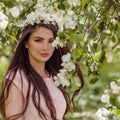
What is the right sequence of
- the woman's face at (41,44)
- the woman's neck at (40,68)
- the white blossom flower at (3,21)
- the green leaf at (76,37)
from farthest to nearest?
the woman's neck at (40,68)
the woman's face at (41,44)
the white blossom flower at (3,21)
the green leaf at (76,37)

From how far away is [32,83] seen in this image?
2.59 m

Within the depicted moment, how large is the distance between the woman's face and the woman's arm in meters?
0.17

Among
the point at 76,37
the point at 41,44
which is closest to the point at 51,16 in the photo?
the point at 41,44

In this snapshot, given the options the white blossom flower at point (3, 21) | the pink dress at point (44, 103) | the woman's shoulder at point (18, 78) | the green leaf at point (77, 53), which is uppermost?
the white blossom flower at point (3, 21)

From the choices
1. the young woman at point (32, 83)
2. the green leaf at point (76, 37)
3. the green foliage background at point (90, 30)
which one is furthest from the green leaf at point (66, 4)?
the green leaf at point (76, 37)

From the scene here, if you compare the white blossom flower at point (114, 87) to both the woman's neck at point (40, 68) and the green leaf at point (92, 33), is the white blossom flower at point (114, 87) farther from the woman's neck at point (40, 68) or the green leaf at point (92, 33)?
the woman's neck at point (40, 68)

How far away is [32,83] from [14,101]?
5.9 inches

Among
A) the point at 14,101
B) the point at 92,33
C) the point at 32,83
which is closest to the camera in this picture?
the point at 92,33

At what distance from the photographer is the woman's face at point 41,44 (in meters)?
2.48

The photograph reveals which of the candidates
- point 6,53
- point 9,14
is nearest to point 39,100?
point 9,14

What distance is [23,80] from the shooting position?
2551 millimetres

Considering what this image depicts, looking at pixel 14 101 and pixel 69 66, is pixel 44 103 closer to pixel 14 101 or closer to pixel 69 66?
pixel 14 101

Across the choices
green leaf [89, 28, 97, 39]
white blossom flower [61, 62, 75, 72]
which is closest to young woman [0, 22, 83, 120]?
green leaf [89, 28, 97, 39]

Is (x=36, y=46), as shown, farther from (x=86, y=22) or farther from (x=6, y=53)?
(x=6, y=53)
